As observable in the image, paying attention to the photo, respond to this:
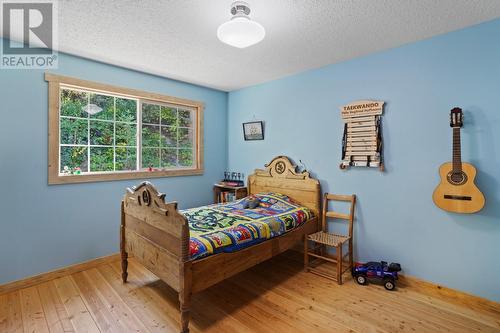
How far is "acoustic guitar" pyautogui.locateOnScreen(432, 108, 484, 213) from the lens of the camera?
2.16 meters

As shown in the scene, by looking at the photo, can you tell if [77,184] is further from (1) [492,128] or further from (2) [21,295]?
(1) [492,128]

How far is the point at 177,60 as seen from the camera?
298 cm

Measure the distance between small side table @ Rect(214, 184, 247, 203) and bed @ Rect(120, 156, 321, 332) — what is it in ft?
1.71

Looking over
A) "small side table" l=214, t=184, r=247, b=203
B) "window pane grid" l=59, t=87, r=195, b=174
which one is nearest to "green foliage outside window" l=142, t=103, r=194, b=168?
"window pane grid" l=59, t=87, r=195, b=174

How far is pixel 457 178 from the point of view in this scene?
2.25 meters

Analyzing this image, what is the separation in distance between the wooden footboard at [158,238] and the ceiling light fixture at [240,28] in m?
1.31

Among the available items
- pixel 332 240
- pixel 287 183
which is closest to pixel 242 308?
pixel 332 240

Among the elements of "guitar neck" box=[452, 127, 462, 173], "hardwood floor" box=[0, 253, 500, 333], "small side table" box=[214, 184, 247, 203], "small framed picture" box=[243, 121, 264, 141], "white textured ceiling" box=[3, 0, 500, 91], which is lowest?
"hardwood floor" box=[0, 253, 500, 333]

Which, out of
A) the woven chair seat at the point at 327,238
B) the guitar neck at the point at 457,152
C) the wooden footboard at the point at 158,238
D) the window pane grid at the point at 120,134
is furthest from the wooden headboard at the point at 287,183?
the wooden footboard at the point at 158,238

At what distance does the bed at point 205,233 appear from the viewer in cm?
188

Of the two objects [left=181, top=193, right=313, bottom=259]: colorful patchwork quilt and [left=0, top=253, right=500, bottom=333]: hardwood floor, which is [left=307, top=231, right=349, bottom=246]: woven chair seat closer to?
[left=181, top=193, right=313, bottom=259]: colorful patchwork quilt

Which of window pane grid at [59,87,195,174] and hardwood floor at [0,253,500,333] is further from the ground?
window pane grid at [59,87,195,174]

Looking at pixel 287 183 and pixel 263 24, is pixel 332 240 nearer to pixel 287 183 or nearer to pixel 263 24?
pixel 287 183

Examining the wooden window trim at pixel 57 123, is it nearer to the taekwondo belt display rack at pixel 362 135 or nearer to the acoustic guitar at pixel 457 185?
the taekwondo belt display rack at pixel 362 135
